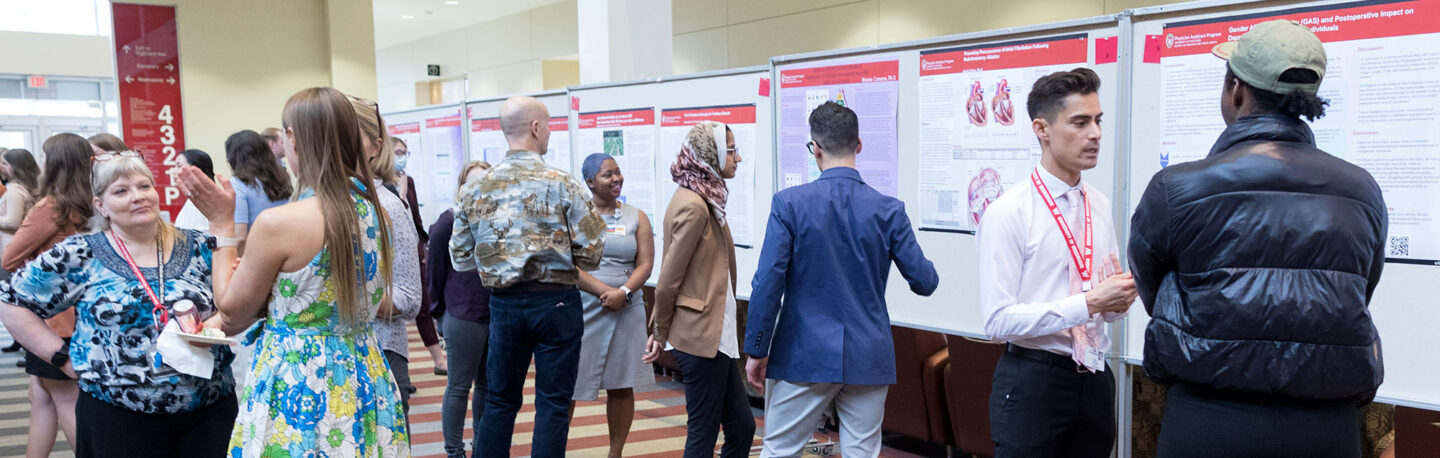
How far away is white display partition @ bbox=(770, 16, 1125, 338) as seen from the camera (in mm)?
2979

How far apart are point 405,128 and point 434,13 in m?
6.12

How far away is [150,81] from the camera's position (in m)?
10.0

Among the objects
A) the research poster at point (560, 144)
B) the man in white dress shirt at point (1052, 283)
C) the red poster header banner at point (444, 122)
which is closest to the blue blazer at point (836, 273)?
the man in white dress shirt at point (1052, 283)

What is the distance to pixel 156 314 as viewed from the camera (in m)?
2.39

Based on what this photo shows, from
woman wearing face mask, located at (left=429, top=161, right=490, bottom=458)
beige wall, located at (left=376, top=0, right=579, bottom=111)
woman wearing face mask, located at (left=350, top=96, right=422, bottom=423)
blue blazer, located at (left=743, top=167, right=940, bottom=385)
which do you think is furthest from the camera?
beige wall, located at (left=376, top=0, right=579, bottom=111)

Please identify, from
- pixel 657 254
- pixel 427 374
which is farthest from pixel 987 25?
pixel 427 374

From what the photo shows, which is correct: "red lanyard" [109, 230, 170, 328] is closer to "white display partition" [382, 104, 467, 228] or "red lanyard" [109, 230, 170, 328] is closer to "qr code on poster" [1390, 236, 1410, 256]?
"qr code on poster" [1390, 236, 1410, 256]

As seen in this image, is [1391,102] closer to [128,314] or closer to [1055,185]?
[1055,185]

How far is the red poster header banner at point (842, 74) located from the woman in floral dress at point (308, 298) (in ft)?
6.90

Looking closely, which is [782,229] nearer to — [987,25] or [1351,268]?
[1351,268]

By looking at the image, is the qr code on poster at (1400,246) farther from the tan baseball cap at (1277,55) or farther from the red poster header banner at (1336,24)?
the tan baseball cap at (1277,55)

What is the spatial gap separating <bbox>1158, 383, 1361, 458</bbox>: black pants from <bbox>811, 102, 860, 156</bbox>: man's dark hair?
1.25 metres

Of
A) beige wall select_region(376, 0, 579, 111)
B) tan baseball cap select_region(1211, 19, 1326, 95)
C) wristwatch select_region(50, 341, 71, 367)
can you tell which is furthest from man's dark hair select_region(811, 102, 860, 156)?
beige wall select_region(376, 0, 579, 111)

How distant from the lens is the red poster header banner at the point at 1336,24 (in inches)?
92.4
